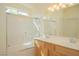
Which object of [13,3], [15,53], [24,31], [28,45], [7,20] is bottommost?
[15,53]

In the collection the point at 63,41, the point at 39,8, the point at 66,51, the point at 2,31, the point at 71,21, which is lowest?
the point at 66,51

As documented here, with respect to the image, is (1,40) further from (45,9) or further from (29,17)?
(45,9)

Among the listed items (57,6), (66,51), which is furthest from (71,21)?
(66,51)

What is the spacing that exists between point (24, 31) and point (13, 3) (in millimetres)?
411

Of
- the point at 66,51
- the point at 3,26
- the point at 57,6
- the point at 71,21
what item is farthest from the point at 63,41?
the point at 3,26

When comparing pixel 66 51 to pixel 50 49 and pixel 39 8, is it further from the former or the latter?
pixel 39 8

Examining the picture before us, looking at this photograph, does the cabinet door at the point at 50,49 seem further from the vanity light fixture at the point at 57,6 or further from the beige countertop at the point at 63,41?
the vanity light fixture at the point at 57,6

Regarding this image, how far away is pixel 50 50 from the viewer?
5.76 feet

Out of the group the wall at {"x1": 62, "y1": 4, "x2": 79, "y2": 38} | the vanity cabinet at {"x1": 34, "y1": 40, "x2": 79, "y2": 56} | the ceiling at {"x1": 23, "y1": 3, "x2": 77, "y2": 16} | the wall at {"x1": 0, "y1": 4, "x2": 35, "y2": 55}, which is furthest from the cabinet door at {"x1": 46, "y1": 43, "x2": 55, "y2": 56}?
the wall at {"x1": 0, "y1": 4, "x2": 35, "y2": 55}

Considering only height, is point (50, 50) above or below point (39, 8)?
below

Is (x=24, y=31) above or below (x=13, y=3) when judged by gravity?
below

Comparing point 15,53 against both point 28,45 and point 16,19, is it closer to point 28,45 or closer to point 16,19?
point 28,45

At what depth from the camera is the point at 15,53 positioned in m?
1.76

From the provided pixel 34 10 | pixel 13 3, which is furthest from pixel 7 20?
pixel 34 10
